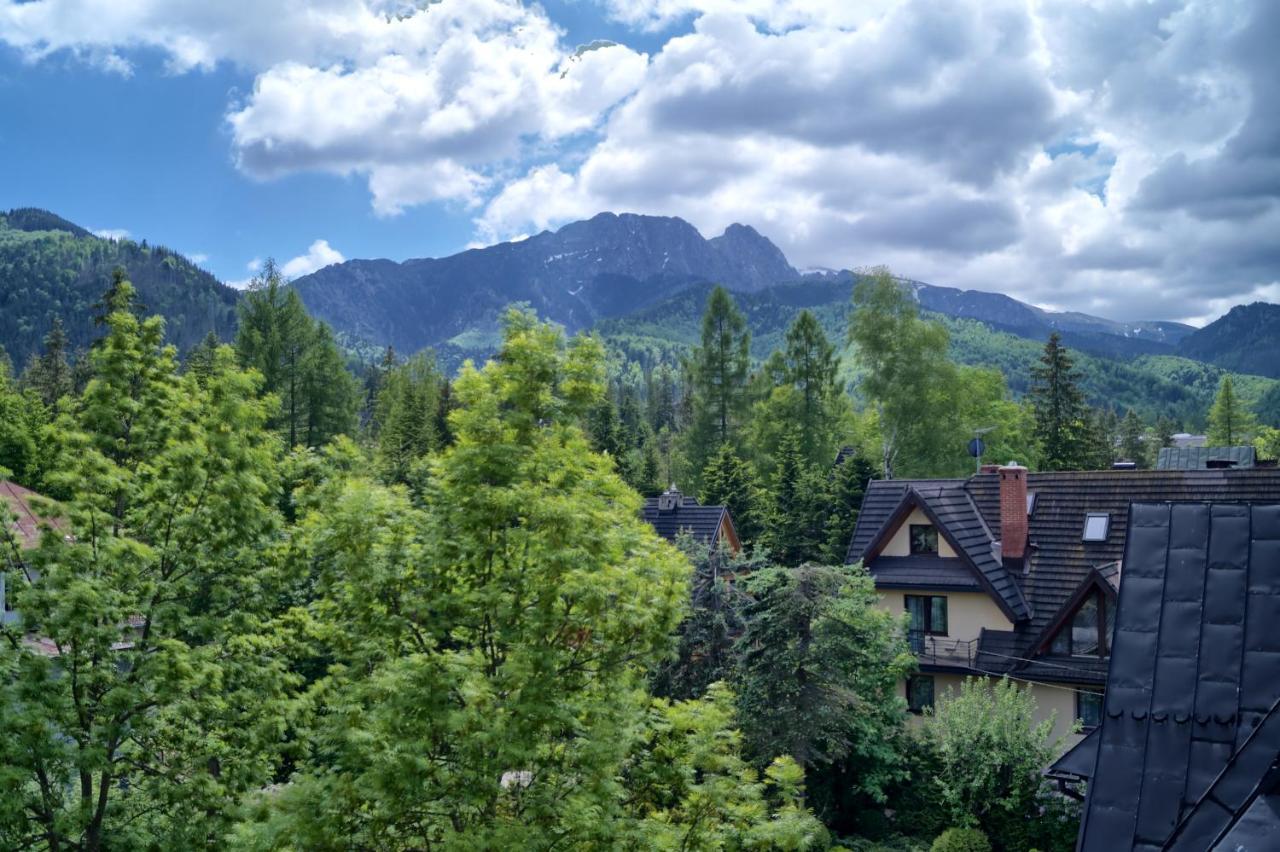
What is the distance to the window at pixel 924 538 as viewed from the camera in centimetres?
2942

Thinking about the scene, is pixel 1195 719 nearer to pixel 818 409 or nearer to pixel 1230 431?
pixel 818 409

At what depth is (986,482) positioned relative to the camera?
30.6m

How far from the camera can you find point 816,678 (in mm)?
21781

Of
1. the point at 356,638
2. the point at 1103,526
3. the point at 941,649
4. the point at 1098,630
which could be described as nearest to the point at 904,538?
the point at 941,649

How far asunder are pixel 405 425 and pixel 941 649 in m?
46.5

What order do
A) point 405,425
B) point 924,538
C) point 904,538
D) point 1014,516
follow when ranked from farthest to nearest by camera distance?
point 405,425 < point 904,538 < point 924,538 < point 1014,516

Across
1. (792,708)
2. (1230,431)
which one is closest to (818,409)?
(792,708)

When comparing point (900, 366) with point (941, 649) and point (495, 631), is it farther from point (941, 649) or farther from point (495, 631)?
point (495, 631)

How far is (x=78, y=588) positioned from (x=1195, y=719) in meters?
10.2

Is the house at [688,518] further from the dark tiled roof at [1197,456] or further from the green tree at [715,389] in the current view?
the dark tiled roof at [1197,456]

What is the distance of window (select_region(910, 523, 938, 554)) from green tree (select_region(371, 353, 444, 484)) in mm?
23886

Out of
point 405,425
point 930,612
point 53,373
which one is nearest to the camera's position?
point 930,612

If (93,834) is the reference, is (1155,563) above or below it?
above

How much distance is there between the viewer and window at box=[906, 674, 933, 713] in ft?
92.5
